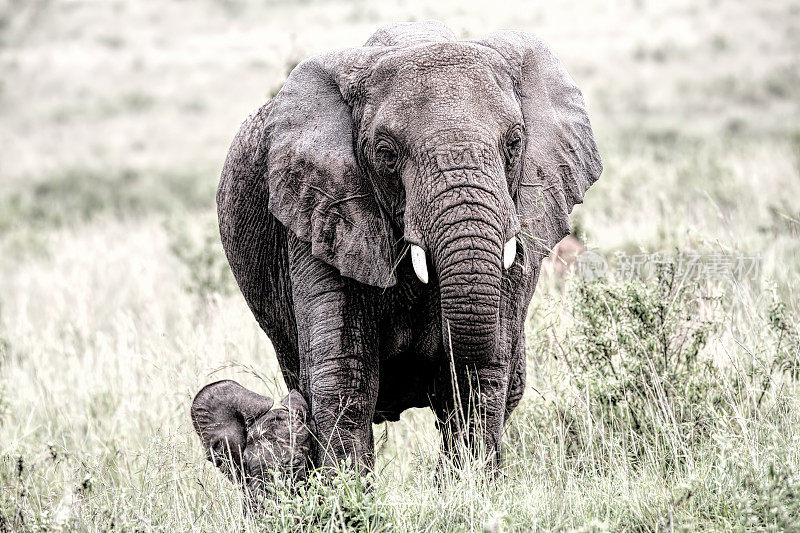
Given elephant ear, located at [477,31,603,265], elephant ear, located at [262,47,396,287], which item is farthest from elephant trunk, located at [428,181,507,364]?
elephant ear, located at [477,31,603,265]

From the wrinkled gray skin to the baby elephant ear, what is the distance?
28cm

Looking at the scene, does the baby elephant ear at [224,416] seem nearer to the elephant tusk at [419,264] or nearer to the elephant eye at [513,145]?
the elephant tusk at [419,264]

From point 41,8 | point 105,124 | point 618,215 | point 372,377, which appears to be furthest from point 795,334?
A: point 41,8

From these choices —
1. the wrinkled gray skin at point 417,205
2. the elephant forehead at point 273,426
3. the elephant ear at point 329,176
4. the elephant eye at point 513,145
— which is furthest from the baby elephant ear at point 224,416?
the elephant eye at point 513,145

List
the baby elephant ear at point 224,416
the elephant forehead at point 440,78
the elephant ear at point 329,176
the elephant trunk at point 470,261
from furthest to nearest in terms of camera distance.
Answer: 1. the baby elephant ear at point 224,416
2. the elephant ear at point 329,176
3. the elephant forehead at point 440,78
4. the elephant trunk at point 470,261

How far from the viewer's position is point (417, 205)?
4.49m

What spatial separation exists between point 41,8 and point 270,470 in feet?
148

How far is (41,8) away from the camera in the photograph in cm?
4597

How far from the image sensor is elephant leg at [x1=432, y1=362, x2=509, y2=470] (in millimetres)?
5105

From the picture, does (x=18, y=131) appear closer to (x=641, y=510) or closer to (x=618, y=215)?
(x=618, y=215)

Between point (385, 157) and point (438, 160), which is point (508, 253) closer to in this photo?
point (438, 160)

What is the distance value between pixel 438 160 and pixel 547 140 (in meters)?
0.89

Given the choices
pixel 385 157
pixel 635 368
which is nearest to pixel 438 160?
pixel 385 157

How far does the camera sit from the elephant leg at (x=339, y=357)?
Answer: 4.96 m
